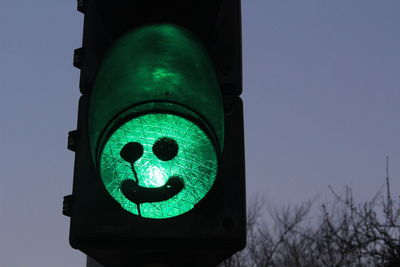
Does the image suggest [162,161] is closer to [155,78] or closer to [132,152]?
[132,152]

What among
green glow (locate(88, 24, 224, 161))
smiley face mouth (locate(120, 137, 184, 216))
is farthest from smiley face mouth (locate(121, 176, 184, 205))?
green glow (locate(88, 24, 224, 161))

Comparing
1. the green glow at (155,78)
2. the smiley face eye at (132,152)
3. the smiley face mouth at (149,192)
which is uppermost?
the green glow at (155,78)

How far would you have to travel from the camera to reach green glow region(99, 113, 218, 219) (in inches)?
59.6

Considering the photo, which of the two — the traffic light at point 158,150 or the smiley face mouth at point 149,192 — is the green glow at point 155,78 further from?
the smiley face mouth at point 149,192

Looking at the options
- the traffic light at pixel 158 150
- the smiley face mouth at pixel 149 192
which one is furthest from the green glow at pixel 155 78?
the smiley face mouth at pixel 149 192

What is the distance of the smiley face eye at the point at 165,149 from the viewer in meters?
1.49

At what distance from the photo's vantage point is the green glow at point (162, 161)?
151cm

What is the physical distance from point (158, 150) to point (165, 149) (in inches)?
0.6

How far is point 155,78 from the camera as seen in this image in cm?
157

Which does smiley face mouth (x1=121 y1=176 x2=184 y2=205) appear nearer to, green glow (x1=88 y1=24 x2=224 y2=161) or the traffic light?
the traffic light

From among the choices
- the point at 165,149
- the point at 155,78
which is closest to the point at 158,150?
the point at 165,149

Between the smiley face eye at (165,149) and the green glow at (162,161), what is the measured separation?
1cm

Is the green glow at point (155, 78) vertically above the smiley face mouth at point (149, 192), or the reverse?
the green glow at point (155, 78)

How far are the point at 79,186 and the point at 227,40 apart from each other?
614 millimetres
